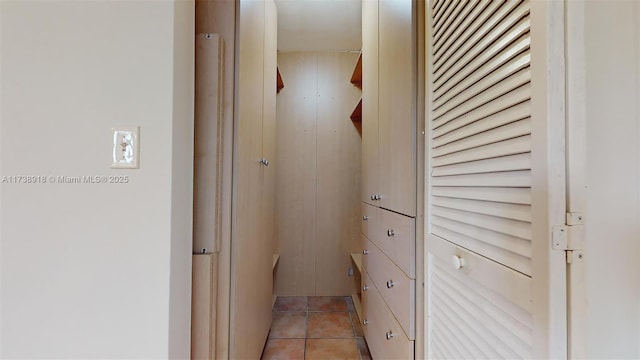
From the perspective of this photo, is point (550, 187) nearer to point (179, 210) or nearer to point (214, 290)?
point (179, 210)

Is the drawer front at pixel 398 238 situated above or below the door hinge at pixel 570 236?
below

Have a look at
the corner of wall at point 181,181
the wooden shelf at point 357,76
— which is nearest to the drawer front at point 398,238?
the corner of wall at point 181,181

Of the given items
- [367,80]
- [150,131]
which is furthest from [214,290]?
[367,80]

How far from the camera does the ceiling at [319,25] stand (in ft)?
6.79

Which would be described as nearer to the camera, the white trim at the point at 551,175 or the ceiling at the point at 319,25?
the white trim at the point at 551,175

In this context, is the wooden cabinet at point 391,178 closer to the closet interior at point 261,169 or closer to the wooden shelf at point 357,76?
the closet interior at point 261,169

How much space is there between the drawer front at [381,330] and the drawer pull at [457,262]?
475 millimetres

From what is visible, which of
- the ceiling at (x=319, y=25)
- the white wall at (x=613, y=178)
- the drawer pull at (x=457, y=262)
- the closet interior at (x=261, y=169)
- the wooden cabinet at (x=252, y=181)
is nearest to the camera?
the white wall at (x=613, y=178)

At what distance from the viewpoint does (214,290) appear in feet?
3.43

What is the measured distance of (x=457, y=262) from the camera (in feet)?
2.47

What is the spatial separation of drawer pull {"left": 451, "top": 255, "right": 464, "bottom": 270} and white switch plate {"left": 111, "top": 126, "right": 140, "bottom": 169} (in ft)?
2.94

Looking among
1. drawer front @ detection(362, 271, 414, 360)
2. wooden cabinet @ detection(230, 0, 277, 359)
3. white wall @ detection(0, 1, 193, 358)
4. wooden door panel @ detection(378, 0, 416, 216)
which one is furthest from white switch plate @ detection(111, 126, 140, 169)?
drawer front @ detection(362, 271, 414, 360)

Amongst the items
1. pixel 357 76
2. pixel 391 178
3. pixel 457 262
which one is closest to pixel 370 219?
pixel 391 178

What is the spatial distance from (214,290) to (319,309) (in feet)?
5.42
